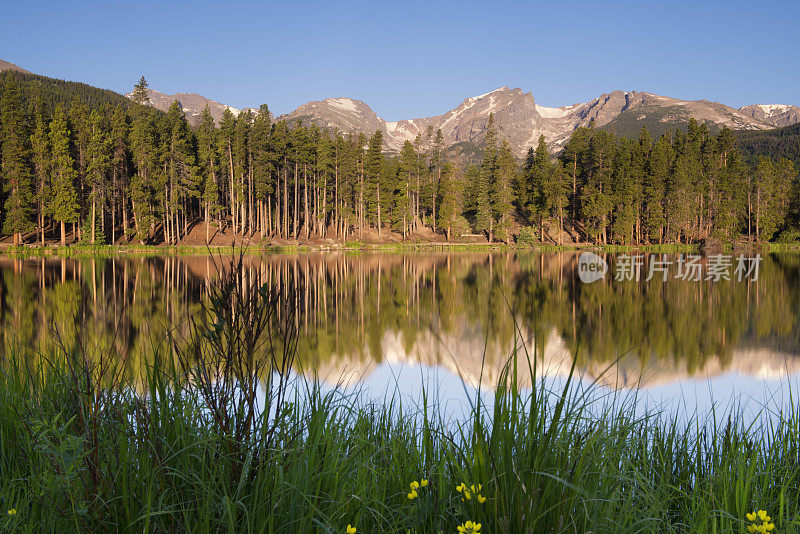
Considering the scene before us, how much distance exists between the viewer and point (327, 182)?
62.4 metres

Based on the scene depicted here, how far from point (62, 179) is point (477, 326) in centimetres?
4353

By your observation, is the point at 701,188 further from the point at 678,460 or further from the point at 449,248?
the point at 678,460

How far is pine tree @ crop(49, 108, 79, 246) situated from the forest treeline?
11 centimetres

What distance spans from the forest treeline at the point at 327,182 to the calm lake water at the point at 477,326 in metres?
25.0

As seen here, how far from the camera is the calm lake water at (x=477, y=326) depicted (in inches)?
290

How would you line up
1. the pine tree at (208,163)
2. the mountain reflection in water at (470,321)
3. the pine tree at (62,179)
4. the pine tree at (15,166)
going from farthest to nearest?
1. the pine tree at (208,163)
2. the pine tree at (62,179)
3. the pine tree at (15,166)
4. the mountain reflection in water at (470,321)

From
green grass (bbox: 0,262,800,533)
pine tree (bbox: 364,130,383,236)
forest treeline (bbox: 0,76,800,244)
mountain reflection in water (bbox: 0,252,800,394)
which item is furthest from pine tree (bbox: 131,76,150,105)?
green grass (bbox: 0,262,800,533)

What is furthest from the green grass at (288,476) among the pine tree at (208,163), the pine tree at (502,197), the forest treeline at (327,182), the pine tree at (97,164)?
the pine tree at (502,197)

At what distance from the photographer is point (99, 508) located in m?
2.31

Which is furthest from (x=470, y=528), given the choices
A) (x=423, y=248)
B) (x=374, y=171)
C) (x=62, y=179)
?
(x=374, y=171)

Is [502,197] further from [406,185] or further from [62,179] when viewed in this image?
[62,179]

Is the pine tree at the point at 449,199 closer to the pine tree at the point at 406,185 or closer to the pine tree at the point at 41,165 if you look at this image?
the pine tree at the point at 406,185

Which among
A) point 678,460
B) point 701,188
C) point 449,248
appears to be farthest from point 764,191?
point 678,460

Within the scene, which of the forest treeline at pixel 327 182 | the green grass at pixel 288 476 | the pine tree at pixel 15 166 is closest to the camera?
the green grass at pixel 288 476
